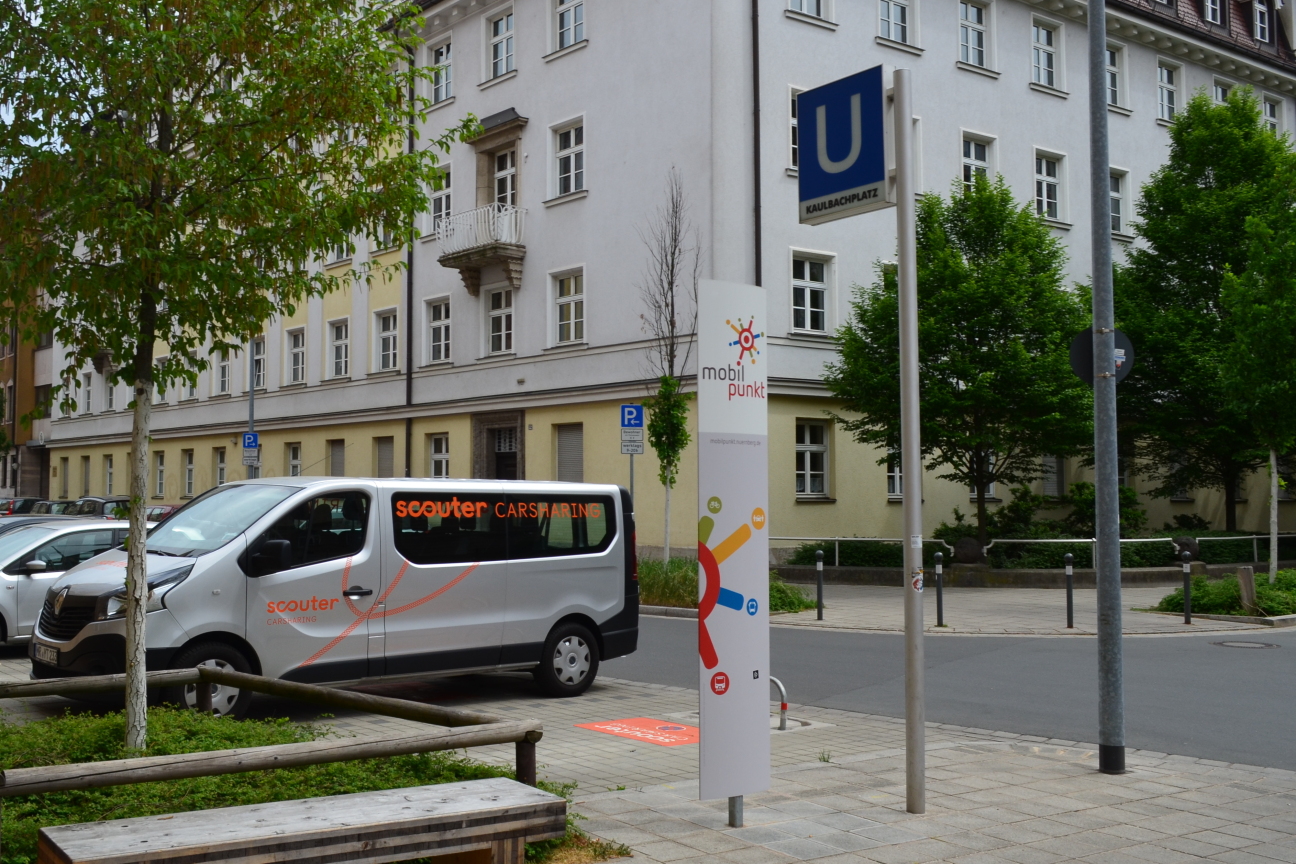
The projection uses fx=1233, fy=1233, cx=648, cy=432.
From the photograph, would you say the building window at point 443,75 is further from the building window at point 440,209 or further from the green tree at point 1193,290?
the green tree at point 1193,290

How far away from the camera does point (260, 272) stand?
23.4 feet

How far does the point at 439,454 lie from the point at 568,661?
2287 cm

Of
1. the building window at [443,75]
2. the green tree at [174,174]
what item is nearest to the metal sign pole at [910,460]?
the green tree at [174,174]

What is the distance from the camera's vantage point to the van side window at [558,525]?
36.9 ft

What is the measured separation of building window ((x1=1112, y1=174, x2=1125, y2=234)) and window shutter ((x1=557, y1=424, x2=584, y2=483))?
54.3 feet

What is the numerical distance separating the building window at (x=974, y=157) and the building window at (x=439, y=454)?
15.1 m

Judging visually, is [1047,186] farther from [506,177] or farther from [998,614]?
[998,614]

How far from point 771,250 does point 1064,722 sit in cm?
1794

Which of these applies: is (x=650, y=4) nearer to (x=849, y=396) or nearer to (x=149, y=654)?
(x=849, y=396)

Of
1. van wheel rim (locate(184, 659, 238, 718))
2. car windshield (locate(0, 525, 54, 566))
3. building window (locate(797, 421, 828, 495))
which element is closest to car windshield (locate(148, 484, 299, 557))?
van wheel rim (locate(184, 659, 238, 718))

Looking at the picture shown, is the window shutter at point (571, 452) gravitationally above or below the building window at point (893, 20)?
below

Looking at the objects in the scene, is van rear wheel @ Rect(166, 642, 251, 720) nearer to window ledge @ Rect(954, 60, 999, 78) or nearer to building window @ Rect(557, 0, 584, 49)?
building window @ Rect(557, 0, 584, 49)

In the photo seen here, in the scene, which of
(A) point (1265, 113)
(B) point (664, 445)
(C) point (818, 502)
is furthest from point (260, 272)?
(A) point (1265, 113)

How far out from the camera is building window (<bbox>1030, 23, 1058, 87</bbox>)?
32.4 m
